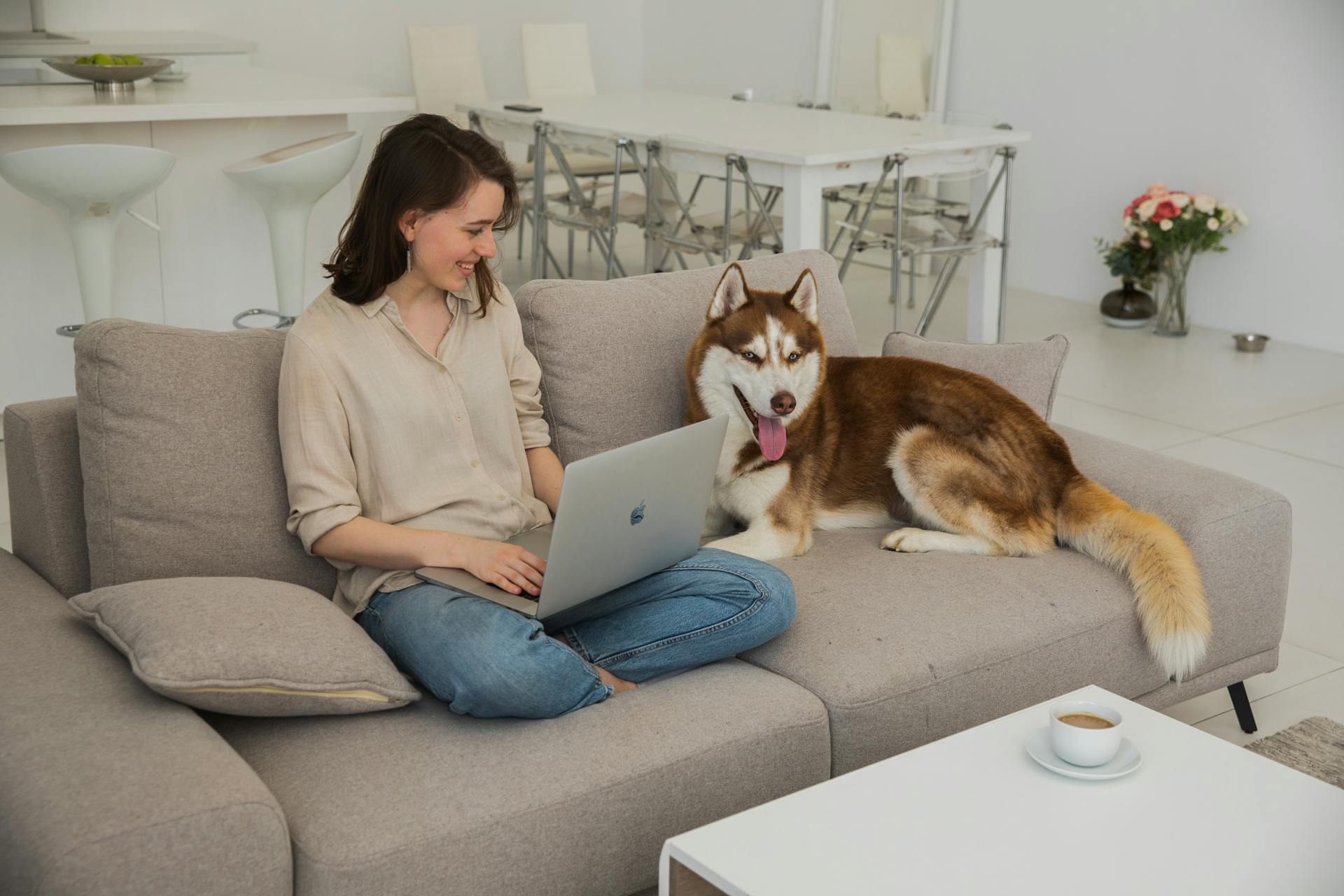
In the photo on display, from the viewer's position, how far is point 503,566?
6.08ft

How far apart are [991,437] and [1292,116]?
3736 mm

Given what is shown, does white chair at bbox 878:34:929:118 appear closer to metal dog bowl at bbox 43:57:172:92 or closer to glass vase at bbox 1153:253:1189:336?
glass vase at bbox 1153:253:1189:336

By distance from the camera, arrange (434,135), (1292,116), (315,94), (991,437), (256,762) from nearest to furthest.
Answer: (256,762), (434,135), (991,437), (315,94), (1292,116)

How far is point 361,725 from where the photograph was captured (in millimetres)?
1687

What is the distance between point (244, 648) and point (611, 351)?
1.01 meters

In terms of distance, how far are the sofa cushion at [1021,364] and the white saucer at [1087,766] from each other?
110 cm

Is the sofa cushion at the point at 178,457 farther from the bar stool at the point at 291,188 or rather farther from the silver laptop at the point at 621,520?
the bar stool at the point at 291,188

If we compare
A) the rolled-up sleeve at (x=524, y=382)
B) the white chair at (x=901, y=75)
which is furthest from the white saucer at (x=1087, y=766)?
the white chair at (x=901, y=75)

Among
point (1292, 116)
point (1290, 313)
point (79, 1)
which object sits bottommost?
point (1290, 313)

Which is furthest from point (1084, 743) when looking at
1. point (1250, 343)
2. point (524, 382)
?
point (1250, 343)

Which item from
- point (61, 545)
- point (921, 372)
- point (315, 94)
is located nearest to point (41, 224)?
point (315, 94)

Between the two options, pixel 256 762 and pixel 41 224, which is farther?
pixel 41 224

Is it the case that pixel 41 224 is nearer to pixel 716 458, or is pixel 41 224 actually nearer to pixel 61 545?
pixel 61 545

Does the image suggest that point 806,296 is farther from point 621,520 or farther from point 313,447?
point 313,447
